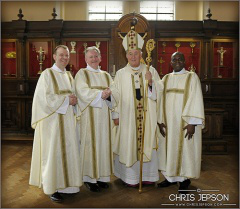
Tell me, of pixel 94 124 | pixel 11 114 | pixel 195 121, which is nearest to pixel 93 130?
pixel 94 124

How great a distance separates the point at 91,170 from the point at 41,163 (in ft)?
2.21

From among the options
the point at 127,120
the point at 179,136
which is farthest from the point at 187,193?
the point at 127,120

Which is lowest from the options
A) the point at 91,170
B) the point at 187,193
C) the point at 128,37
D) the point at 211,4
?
the point at 187,193

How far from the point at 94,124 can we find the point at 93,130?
83mm

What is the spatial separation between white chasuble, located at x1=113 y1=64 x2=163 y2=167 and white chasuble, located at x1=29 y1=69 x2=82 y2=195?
0.70 m

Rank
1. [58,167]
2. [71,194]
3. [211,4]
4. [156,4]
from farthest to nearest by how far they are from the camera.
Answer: [156,4] → [211,4] → [71,194] → [58,167]

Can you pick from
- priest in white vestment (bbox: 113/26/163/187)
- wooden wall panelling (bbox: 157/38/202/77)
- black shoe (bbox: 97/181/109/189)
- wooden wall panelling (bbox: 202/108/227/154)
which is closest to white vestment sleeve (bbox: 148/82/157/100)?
priest in white vestment (bbox: 113/26/163/187)

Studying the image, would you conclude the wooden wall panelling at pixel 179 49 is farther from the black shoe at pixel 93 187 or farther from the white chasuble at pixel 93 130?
the black shoe at pixel 93 187

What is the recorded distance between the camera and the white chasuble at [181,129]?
3695mm

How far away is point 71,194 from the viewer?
3717mm

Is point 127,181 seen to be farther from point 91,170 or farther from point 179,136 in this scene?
point 179,136

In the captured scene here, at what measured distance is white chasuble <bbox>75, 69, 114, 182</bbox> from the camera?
3707mm

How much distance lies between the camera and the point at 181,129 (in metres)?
3.76

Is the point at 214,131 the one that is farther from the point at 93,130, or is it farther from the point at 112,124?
the point at 93,130
